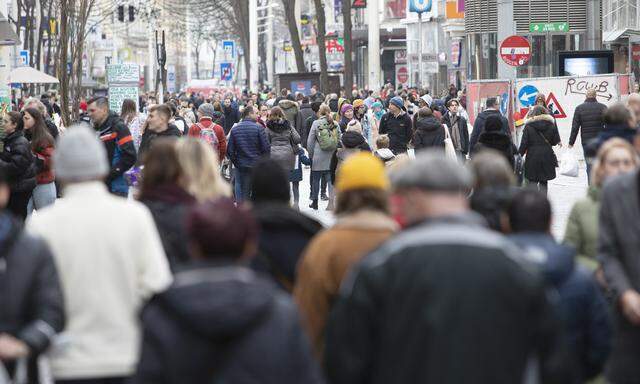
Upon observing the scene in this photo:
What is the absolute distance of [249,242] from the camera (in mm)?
4762

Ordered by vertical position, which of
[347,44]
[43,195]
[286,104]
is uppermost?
[347,44]

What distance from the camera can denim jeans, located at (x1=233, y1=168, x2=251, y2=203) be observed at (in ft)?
62.3

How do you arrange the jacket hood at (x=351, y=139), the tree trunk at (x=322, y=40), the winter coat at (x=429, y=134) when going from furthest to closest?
the tree trunk at (x=322, y=40) < the winter coat at (x=429, y=134) < the jacket hood at (x=351, y=139)

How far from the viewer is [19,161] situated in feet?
44.5

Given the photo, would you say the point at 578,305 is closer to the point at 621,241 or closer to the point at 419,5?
the point at 621,241

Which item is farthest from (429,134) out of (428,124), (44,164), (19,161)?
(19,161)

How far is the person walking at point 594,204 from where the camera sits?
7496 mm

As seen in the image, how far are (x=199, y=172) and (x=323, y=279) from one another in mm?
1816

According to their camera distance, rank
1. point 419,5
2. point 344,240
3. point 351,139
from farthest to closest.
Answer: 1. point 419,5
2. point 351,139
3. point 344,240

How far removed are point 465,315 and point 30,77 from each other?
40.6 meters

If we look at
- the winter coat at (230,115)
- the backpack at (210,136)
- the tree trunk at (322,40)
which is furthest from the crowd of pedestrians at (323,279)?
the tree trunk at (322,40)

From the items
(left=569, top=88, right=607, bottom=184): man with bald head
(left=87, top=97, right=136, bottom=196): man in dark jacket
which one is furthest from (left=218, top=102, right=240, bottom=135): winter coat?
(left=87, top=97, right=136, bottom=196): man in dark jacket

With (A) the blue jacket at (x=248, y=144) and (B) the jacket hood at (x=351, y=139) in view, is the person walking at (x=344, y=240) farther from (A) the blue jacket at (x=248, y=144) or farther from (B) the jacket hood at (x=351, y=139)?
(B) the jacket hood at (x=351, y=139)

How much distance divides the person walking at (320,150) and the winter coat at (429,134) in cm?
186
